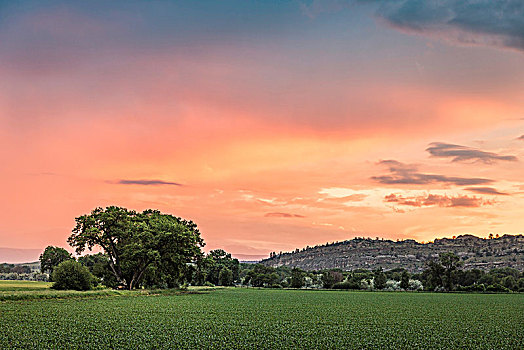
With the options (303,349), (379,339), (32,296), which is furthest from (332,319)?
(32,296)

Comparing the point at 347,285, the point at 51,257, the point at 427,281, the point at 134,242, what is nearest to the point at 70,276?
the point at 134,242

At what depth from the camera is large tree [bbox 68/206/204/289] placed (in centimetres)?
7831

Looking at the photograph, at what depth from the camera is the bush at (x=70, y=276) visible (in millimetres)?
67875

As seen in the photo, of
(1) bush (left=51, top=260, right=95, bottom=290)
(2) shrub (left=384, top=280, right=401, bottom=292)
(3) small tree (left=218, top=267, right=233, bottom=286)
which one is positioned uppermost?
(1) bush (left=51, top=260, right=95, bottom=290)

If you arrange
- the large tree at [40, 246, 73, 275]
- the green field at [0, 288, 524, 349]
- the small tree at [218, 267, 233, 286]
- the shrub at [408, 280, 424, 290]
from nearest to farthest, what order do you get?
the green field at [0, 288, 524, 349]
the large tree at [40, 246, 73, 275]
the shrub at [408, 280, 424, 290]
the small tree at [218, 267, 233, 286]

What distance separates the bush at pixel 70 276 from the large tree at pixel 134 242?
28.8ft

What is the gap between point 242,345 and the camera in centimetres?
2664

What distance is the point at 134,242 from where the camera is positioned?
7950 centimetres

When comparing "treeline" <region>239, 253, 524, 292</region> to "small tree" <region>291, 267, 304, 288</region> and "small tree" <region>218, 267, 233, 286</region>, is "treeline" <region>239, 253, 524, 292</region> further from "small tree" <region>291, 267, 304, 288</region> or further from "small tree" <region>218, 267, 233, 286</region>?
"small tree" <region>218, 267, 233, 286</region>

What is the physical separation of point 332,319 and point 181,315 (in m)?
14.5

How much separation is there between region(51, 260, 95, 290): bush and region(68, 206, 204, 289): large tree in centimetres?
879

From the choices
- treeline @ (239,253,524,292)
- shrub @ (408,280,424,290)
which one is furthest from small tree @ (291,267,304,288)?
shrub @ (408,280,424,290)

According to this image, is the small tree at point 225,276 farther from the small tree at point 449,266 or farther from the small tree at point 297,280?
the small tree at point 449,266

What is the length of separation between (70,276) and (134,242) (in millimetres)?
13308
